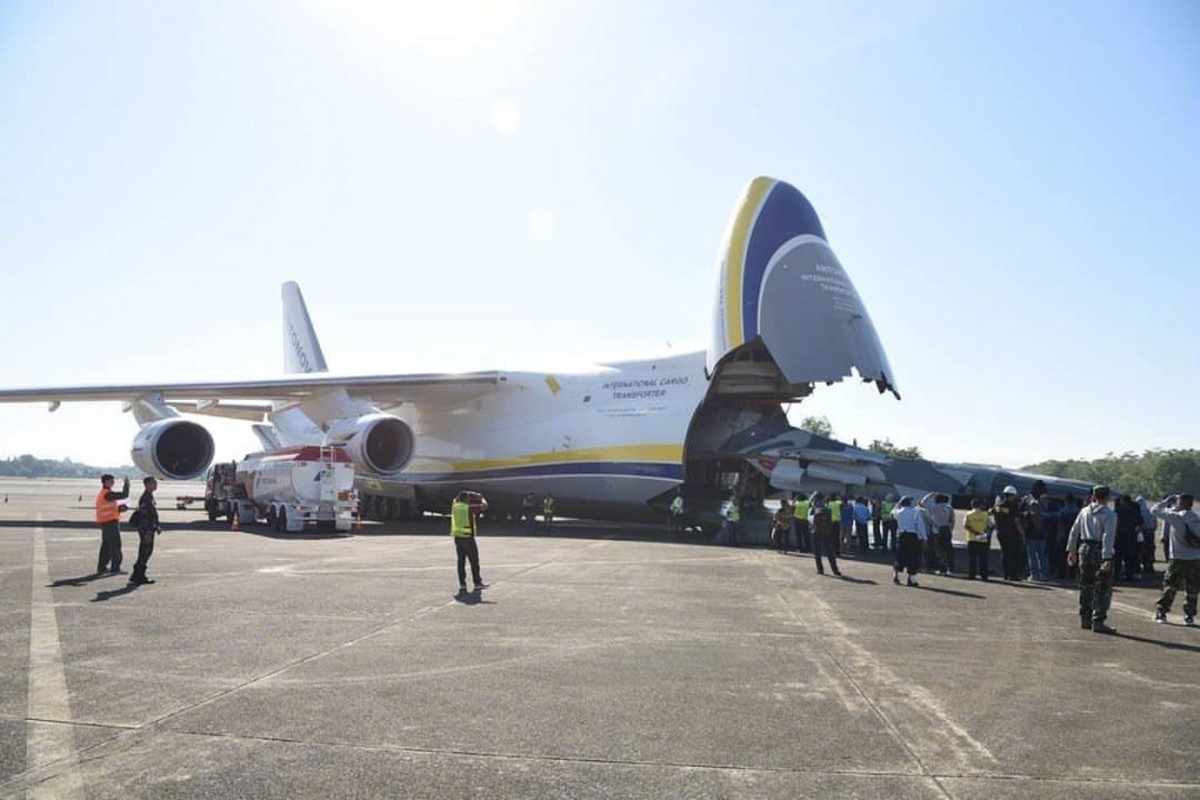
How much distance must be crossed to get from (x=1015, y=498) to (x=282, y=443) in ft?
78.8

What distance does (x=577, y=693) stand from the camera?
18.4 ft

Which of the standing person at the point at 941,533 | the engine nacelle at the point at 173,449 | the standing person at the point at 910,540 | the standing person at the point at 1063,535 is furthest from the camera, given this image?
the engine nacelle at the point at 173,449

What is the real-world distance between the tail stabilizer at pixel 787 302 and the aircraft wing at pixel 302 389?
7.94 m

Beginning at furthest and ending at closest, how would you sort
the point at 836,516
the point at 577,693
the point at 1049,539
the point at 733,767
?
1. the point at 836,516
2. the point at 1049,539
3. the point at 577,693
4. the point at 733,767

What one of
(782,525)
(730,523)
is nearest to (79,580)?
(782,525)

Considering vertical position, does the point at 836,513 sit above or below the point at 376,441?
below

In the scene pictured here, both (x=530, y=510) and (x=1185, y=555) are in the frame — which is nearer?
(x=1185, y=555)

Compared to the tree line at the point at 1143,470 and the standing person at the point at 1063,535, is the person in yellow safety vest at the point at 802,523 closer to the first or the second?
the standing person at the point at 1063,535

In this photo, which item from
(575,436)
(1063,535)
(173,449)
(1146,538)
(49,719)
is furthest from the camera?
(173,449)

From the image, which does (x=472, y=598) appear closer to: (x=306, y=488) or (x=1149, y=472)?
(x=306, y=488)

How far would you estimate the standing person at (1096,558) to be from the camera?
8.43 meters

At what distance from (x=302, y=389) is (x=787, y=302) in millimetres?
12747

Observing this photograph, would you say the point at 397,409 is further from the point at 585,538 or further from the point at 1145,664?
the point at 1145,664

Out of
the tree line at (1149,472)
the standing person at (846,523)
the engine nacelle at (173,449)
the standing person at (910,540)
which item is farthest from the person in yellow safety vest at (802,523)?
the tree line at (1149,472)
